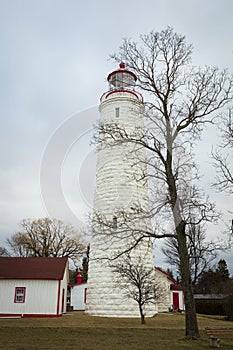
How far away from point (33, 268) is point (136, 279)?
9.36 metres

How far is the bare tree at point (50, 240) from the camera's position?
41.6 m

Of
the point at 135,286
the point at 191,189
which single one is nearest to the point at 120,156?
the point at 135,286

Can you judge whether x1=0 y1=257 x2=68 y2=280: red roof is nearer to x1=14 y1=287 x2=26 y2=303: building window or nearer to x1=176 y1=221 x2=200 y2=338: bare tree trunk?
x1=14 y1=287 x2=26 y2=303: building window

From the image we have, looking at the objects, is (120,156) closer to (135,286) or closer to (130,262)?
(130,262)

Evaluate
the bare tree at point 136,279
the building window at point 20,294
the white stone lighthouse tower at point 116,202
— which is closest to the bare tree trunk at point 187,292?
the white stone lighthouse tower at point 116,202

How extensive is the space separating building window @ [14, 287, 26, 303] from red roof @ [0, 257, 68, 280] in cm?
79

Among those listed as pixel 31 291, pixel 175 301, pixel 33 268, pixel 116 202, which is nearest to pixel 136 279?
pixel 116 202

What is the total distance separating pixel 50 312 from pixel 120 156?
11384mm

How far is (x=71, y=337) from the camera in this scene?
11.8 m

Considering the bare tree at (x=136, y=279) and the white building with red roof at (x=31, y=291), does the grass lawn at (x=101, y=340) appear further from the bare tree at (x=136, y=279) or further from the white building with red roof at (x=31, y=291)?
the white building with red roof at (x=31, y=291)

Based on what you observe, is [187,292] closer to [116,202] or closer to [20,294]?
[116,202]

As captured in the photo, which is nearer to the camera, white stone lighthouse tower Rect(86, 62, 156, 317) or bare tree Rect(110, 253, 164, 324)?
bare tree Rect(110, 253, 164, 324)

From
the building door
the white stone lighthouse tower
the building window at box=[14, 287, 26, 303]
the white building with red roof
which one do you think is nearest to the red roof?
the white building with red roof

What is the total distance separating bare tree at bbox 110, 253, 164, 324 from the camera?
1794 centimetres
